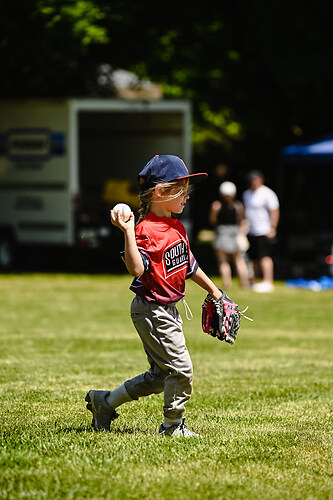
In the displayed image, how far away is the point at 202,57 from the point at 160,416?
21206mm

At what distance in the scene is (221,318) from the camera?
5438 millimetres

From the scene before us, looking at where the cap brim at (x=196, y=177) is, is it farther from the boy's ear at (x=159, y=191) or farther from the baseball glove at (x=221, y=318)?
the baseball glove at (x=221, y=318)

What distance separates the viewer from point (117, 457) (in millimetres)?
4777

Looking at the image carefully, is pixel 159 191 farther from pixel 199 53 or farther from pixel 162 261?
pixel 199 53

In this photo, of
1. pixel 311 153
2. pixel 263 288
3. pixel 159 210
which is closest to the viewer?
pixel 159 210

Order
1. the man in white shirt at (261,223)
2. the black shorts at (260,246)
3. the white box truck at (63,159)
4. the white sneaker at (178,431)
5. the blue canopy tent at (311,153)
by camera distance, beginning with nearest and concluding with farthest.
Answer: the white sneaker at (178,431), the man in white shirt at (261,223), the black shorts at (260,246), the blue canopy tent at (311,153), the white box truck at (63,159)

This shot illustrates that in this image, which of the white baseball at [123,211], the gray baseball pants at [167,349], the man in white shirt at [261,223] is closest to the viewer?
the white baseball at [123,211]

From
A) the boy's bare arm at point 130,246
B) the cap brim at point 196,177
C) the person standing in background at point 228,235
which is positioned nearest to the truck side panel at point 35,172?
the person standing in background at point 228,235

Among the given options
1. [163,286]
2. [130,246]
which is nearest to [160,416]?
[163,286]

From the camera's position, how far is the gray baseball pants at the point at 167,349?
5227 mm

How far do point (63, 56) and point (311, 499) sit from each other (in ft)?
51.1

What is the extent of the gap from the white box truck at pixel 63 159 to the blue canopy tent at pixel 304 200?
8.01ft

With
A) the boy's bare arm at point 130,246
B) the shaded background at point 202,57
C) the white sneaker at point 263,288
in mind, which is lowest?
the white sneaker at point 263,288

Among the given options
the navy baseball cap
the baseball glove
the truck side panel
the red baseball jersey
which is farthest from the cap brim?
the truck side panel
